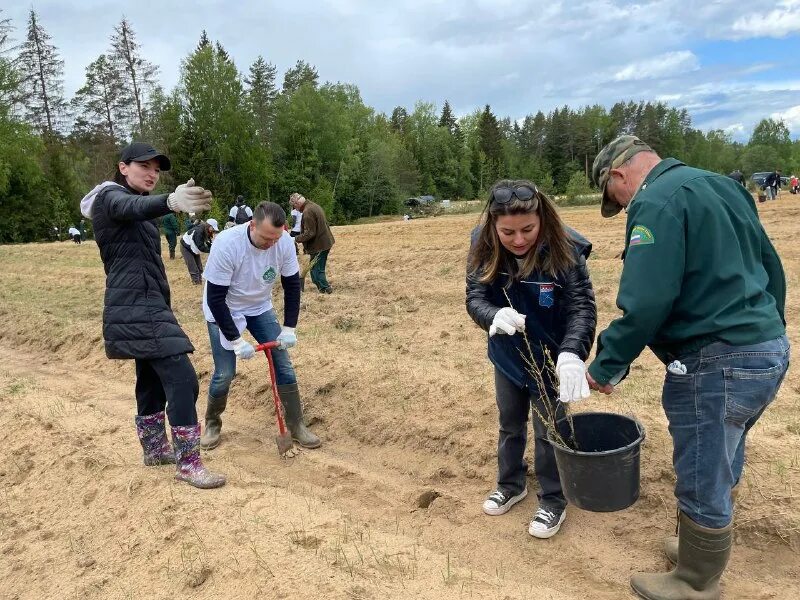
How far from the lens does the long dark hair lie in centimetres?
282

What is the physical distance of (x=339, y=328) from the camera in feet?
25.5

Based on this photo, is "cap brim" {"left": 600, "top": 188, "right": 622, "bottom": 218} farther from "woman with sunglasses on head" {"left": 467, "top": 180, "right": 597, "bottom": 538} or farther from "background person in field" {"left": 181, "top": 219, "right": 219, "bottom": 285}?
"background person in field" {"left": 181, "top": 219, "right": 219, "bottom": 285}

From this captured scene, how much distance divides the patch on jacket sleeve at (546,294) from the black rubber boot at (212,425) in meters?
2.72

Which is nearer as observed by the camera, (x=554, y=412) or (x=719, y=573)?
(x=719, y=573)

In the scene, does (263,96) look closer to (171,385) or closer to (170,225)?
(170,225)

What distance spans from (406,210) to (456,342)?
1622 inches

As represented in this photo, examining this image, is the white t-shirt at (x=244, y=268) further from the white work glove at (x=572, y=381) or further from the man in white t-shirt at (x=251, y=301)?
the white work glove at (x=572, y=381)

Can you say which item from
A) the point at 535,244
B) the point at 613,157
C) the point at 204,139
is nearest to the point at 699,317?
the point at 613,157

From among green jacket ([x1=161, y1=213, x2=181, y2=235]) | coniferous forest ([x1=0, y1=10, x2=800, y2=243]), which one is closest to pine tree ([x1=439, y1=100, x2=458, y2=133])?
coniferous forest ([x1=0, y1=10, x2=800, y2=243])

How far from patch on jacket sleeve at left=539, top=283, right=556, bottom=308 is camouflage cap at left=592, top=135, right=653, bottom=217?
432 millimetres

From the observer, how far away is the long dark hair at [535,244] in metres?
2.82

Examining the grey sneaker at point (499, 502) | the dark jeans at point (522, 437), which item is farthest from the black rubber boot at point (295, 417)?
the dark jeans at point (522, 437)

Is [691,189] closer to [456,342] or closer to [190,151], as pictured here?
[456,342]

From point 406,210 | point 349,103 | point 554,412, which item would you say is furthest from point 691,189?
point 349,103
